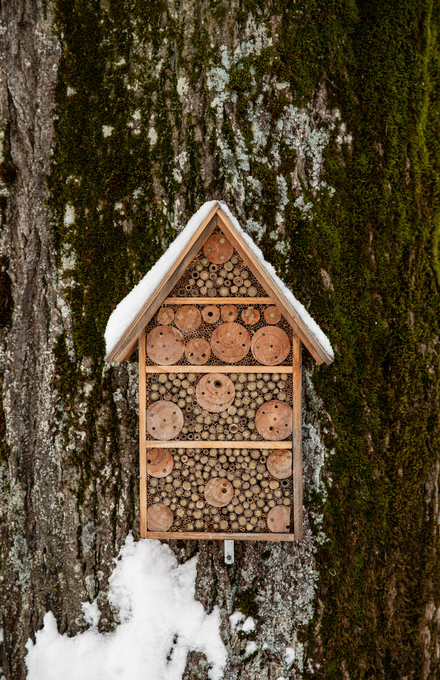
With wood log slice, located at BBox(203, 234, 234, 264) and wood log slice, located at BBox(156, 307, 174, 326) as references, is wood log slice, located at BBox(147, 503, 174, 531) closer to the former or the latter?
wood log slice, located at BBox(156, 307, 174, 326)

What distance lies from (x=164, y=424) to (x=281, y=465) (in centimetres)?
49

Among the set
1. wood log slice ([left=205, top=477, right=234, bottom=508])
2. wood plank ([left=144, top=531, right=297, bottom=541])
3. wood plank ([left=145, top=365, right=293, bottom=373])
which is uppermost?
wood plank ([left=145, top=365, right=293, bottom=373])

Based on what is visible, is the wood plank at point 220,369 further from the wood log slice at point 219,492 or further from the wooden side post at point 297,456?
the wood log slice at point 219,492

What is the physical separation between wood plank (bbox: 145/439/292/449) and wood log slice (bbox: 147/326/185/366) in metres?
0.32

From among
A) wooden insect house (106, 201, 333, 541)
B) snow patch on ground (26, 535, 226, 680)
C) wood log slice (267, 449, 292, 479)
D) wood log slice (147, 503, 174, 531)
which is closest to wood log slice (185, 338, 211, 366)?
wooden insect house (106, 201, 333, 541)

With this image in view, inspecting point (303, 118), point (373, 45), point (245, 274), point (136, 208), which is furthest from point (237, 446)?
point (373, 45)

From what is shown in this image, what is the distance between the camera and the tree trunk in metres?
2.21

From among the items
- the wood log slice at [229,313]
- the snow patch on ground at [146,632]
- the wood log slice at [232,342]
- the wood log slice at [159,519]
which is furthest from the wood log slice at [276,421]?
the snow patch on ground at [146,632]

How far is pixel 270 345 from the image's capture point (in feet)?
5.90

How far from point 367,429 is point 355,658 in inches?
43.6

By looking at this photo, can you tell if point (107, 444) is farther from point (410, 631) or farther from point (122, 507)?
point (410, 631)

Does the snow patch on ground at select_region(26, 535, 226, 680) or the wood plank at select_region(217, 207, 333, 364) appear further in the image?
the snow patch on ground at select_region(26, 535, 226, 680)

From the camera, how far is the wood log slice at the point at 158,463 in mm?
1847

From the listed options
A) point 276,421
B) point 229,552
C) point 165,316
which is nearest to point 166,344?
point 165,316
